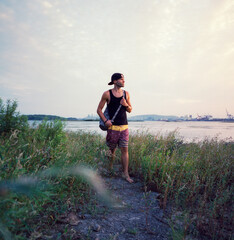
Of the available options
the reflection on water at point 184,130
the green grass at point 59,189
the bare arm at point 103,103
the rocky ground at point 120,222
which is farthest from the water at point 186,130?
the rocky ground at point 120,222

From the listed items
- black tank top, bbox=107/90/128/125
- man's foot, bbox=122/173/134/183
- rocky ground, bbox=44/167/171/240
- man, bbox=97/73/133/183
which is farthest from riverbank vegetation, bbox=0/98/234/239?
black tank top, bbox=107/90/128/125

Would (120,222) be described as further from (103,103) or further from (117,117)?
(103,103)

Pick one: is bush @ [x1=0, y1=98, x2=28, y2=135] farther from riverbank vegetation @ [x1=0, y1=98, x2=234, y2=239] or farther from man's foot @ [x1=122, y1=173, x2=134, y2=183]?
man's foot @ [x1=122, y1=173, x2=134, y2=183]

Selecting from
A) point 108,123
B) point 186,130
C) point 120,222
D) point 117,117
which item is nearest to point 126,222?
point 120,222

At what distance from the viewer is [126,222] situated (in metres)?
2.48

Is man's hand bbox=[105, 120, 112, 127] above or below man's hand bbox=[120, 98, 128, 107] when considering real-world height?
below

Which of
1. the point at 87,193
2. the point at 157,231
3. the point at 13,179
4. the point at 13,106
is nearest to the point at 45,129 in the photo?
the point at 13,106

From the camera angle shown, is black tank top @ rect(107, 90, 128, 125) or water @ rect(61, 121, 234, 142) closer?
black tank top @ rect(107, 90, 128, 125)

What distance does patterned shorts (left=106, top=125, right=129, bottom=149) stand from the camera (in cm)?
406

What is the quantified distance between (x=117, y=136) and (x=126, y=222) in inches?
76.0

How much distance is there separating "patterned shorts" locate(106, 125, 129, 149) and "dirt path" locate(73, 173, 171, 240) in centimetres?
120

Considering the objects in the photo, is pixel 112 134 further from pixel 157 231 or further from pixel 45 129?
pixel 157 231

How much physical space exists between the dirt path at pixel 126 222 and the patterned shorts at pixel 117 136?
3.94ft

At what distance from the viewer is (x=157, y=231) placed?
2.34 meters
